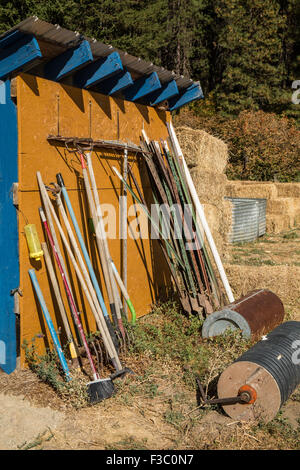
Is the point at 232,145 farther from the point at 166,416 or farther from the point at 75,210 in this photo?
the point at 166,416

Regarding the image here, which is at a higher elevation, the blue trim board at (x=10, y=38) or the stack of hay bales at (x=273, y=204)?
the blue trim board at (x=10, y=38)

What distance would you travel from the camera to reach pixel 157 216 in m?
6.20

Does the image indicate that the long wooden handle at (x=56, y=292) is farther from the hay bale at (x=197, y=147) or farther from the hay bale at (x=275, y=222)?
the hay bale at (x=275, y=222)

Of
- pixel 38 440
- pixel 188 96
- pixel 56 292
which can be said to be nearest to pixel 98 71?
pixel 188 96

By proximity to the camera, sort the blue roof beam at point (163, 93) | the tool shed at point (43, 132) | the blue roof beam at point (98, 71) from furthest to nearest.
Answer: the blue roof beam at point (163, 93) < the blue roof beam at point (98, 71) < the tool shed at point (43, 132)

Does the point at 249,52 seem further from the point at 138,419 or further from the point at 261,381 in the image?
the point at 138,419

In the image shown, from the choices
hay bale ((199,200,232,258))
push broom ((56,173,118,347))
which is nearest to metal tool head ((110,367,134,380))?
push broom ((56,173,118,347))

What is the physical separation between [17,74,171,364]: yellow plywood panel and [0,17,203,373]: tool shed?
0.01 metres

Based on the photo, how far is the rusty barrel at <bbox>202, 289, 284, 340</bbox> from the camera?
4867 mm

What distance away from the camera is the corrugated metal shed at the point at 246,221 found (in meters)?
11.9

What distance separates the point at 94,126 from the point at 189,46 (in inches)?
1133

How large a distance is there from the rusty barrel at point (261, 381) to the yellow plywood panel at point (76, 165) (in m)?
2.06

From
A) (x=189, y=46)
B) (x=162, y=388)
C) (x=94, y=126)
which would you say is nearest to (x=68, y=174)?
(x=94, y=126)

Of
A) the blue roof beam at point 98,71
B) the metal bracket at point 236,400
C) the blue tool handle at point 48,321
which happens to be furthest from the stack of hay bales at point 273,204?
the metal bracket at point 236,400
